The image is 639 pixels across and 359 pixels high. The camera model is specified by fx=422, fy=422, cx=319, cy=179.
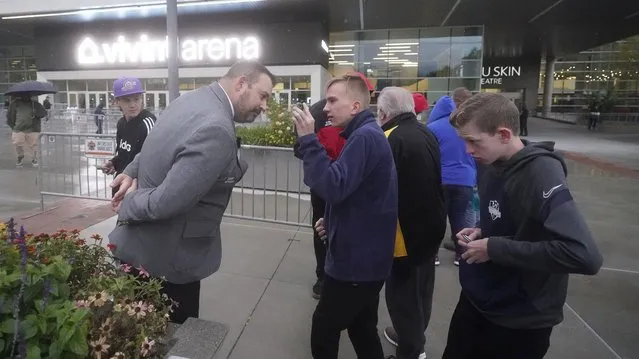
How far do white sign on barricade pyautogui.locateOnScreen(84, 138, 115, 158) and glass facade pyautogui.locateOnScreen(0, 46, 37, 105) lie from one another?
4620 cm

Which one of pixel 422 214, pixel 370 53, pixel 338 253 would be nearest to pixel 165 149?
pixel 338 253

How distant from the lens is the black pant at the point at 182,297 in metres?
2.13

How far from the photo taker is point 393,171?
2.32 m

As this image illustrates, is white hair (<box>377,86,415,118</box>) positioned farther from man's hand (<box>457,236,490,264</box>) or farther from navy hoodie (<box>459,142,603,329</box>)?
man's hand (<box>457,236,490,264</box>)

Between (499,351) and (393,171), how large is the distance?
1.00 m

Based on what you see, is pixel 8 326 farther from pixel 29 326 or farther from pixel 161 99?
pixel 161 99

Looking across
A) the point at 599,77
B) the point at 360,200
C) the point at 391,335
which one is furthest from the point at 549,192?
the point at 599,77

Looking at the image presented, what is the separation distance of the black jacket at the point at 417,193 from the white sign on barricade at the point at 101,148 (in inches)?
191

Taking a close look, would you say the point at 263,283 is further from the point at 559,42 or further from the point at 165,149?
the point at 559,42

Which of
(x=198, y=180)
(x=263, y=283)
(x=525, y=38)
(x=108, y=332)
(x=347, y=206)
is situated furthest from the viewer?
(x=525, y=38)

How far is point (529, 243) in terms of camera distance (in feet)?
5.34

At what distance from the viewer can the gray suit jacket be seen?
6.00ft

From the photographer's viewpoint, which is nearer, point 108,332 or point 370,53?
point 108,332

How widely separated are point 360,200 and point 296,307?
1882 millimetres
